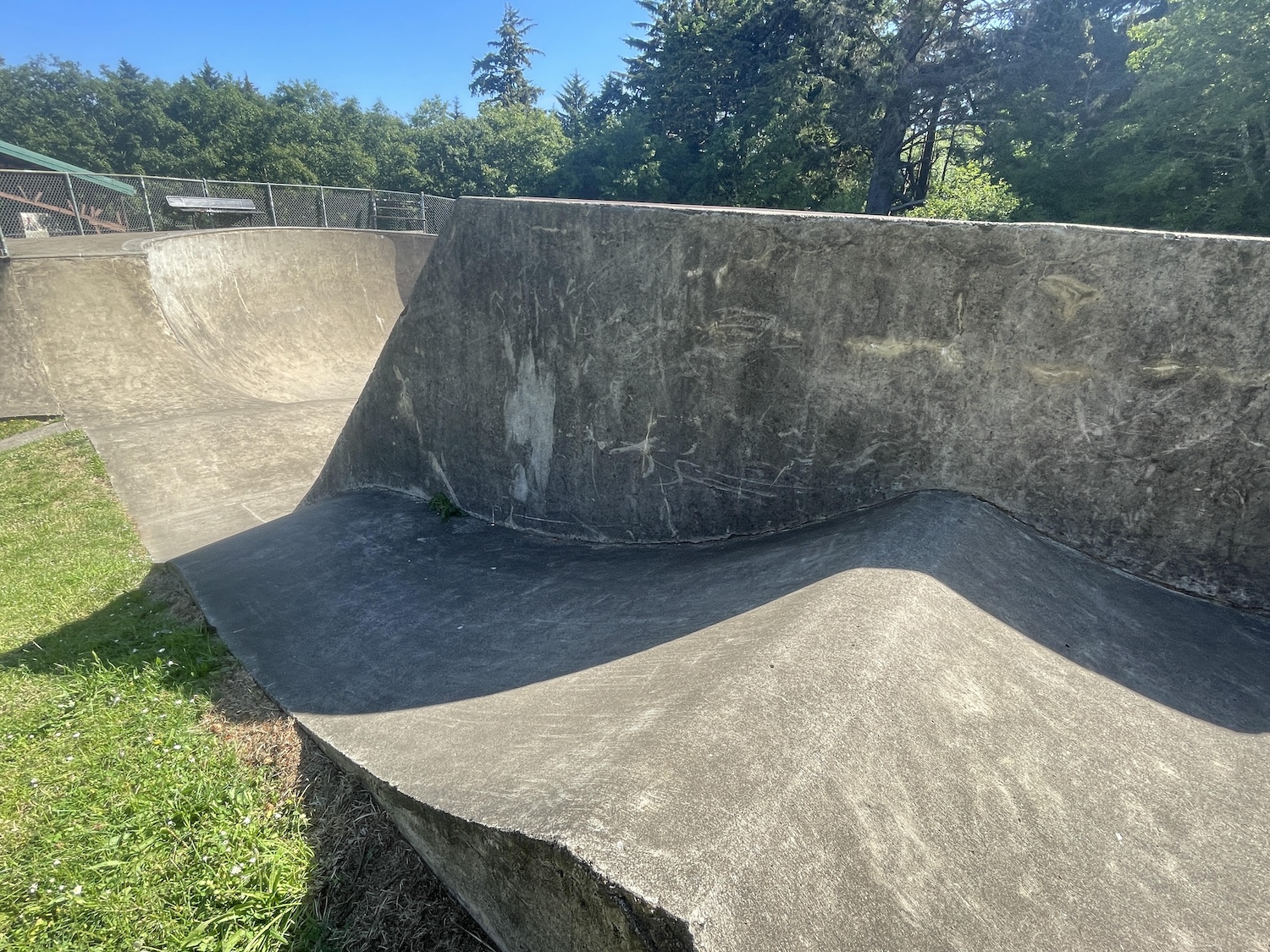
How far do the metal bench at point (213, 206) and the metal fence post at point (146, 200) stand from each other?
464 millimetres

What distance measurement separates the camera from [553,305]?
480 cm

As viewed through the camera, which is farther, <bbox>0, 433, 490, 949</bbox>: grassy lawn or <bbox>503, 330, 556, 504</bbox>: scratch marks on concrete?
<bbox>503, 330, 556, 504</bbox>: scratch marks on concrete

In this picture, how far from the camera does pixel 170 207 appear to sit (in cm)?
1825

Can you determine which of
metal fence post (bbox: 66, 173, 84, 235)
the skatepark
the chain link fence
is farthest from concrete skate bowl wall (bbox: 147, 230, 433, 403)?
the skatepark

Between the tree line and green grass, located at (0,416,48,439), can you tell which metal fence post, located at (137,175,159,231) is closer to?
green grass, located at (0,416,48,439)

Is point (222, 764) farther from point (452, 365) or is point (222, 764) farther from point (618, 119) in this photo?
point (618, 119)

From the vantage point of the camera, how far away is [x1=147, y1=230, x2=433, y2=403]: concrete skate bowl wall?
11.7m

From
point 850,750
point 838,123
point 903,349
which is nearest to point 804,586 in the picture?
point 850,750

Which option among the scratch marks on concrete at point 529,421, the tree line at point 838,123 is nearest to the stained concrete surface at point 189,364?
the scratch marks on concrete at point 529,421

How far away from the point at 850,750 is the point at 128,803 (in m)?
3.33

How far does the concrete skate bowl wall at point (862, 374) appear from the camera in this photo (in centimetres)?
299

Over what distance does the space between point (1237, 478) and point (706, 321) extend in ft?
8.84

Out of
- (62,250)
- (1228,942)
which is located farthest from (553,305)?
(62,250)

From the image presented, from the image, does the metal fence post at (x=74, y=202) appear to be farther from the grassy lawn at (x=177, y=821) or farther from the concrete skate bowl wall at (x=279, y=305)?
the grassy lawn at (x=177, y=821)
